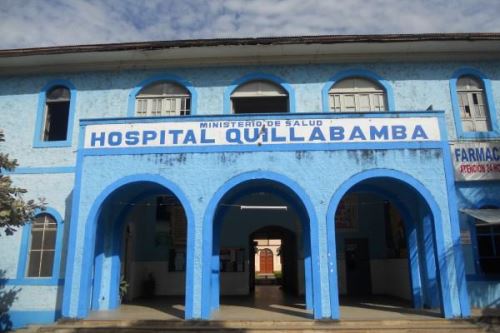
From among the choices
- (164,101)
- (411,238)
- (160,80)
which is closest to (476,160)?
(411,238)

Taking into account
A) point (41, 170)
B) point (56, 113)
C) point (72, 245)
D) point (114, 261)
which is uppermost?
point (56, 113)

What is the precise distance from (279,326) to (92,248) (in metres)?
4.70

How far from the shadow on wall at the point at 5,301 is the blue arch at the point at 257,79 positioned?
7596mm

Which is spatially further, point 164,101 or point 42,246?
point 164,101

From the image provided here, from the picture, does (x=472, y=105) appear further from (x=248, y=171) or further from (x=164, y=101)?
(x=164, y=101)

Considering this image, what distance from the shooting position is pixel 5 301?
1102 centimetres

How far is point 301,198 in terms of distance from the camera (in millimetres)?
9586

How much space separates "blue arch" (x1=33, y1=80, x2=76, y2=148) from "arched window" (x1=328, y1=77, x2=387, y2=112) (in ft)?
25.1

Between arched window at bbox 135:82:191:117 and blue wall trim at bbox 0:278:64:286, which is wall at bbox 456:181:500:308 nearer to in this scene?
arched window at bbox 135:82:191:117

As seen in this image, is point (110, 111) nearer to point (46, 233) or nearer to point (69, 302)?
point (46, 233)

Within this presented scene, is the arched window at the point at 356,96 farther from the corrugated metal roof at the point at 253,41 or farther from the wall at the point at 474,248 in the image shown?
the wall at the point at 474,248

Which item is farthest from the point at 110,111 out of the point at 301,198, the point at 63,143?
the point at 301,198

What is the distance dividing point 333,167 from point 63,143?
7742mm

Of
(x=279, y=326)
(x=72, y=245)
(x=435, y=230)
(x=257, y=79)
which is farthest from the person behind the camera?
(x=257, y=79)
